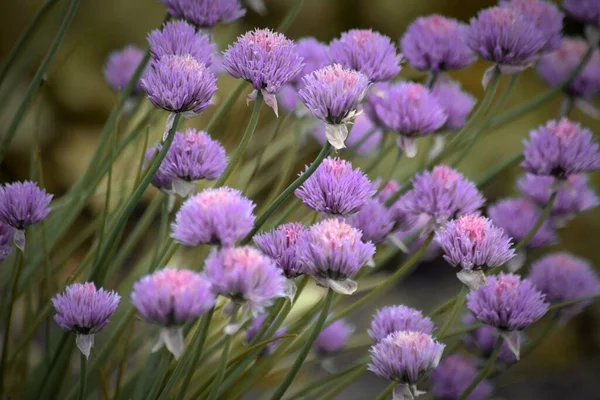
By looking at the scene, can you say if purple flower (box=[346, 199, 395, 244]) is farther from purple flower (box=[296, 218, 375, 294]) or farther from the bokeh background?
the bokeh background

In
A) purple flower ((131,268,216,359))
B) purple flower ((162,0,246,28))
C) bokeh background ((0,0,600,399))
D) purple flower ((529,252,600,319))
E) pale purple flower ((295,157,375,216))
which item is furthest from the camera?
bokeh background ((0,0,600,399))

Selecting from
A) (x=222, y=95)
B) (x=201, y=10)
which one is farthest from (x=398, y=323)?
(x=222, y=95)

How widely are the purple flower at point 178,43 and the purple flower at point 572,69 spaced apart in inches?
14.1

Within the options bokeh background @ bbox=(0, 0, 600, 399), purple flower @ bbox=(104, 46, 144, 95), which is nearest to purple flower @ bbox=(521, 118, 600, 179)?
purple flower @ bbox=(104, 46, 144, 95)

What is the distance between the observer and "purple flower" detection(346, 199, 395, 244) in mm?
509

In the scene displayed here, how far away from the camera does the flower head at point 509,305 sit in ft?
1.47

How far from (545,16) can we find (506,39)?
0.07m

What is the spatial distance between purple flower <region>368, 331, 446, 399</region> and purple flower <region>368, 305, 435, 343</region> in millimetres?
36

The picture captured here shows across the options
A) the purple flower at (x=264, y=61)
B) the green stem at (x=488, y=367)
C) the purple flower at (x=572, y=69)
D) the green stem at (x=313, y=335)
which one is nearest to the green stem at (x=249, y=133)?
the purple flower at (x=264, y=61)

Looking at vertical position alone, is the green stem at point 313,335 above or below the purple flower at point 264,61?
below

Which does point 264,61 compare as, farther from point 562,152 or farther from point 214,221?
point 562,152

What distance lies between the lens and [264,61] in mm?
411

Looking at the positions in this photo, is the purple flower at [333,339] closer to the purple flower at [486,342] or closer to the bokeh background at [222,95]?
the purple flower at [486,342]

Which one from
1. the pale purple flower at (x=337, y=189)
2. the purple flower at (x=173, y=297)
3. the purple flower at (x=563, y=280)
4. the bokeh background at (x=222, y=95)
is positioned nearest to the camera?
the purple flower at (x=173, y=297)
